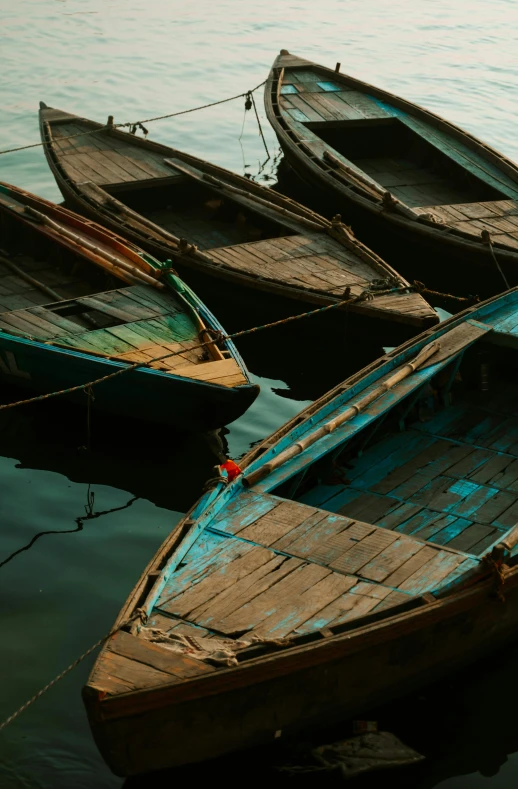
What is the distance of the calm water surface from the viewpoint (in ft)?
27.2

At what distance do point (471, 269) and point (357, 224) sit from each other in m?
2.48

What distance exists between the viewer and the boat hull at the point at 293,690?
22.5 feet

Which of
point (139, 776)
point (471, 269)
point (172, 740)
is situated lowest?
point (139, 776)

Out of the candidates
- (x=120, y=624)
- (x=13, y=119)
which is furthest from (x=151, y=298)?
(x=13, y=119)

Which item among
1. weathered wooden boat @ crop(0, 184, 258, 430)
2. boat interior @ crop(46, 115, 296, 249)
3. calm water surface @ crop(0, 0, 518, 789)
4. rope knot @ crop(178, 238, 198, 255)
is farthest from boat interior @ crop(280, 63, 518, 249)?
→ weathered wooden boat @ crop(0, 184, 258, 430)

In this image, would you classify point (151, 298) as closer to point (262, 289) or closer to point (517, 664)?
point (262, 289)

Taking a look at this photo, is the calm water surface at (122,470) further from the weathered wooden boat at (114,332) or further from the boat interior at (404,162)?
the boat interior at (404,162)

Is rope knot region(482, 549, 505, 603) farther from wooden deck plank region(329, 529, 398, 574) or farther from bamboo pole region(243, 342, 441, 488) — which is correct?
bamboo pole region(243, 342, 441, 488)

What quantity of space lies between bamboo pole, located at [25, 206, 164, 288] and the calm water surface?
163 cm

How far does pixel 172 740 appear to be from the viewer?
23.0 ft

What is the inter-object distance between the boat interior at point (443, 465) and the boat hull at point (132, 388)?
1519 mm

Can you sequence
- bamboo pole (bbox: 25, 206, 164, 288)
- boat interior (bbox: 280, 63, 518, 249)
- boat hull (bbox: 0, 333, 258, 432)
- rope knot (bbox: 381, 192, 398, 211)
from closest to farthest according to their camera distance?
boat hull (bbox: 0, 333, 258, 432)
bamboo pole (bbox: 25, 206, 164, 288)
rope knot (bbox: 381, 192, 398, 211)
boat interior (bbox: 280, 63, 518, 249)

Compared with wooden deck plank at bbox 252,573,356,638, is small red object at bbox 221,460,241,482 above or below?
above

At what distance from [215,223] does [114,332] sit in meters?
5.29
